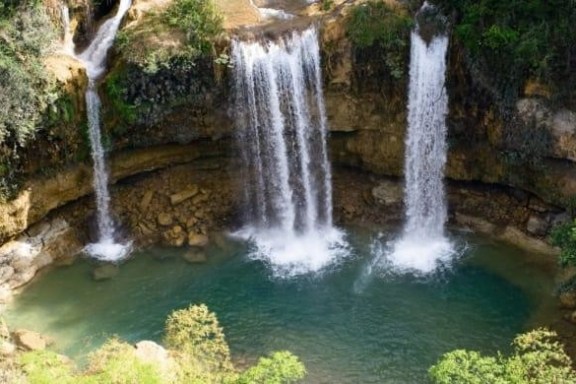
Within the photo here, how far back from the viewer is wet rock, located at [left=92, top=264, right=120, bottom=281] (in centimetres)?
2019

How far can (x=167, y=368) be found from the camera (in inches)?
550

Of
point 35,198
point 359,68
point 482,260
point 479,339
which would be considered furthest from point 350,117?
point 35,198

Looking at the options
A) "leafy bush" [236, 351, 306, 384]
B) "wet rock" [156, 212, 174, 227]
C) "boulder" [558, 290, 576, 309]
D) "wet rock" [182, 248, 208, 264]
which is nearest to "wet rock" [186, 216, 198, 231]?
"wet rock" [156, 212, 174, 227]

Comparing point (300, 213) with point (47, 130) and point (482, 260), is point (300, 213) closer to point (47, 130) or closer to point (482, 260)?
point (482, 260)

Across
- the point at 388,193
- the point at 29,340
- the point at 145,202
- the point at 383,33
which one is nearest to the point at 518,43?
the point at 383,33

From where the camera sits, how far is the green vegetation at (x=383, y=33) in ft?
66.4

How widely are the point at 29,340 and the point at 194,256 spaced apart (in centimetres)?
560

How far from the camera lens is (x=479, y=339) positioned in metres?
17.4

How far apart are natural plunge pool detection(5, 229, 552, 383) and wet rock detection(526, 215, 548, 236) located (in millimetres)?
839

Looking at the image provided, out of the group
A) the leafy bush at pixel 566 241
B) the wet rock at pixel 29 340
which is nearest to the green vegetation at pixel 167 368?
the wet rock at pixel 29 340

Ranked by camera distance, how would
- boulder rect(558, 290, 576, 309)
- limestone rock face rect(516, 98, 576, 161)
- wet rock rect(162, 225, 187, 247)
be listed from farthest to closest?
1. wet rock rect(162, 225, 187, 247)
2. limestone rock face rect(516, 98, 576, 161)
3. boulder rect(558, 290, 576, 309)

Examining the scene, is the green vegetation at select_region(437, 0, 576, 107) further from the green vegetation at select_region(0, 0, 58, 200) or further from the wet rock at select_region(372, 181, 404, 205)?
the green vegetation at select_region(0, 0, 58, 200)

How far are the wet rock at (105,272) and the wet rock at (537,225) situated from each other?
12.6 metres

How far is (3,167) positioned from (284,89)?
8444 mm
